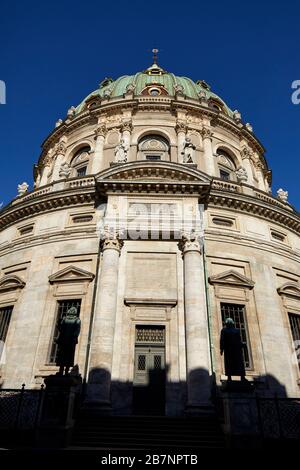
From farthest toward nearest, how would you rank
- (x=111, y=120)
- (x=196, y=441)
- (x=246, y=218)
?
(x=111, y=120), (x=246, y=218), (x=196, y=441)

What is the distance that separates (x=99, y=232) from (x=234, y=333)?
9706mm

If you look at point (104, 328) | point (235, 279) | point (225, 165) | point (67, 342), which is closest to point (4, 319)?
point (104, 328)

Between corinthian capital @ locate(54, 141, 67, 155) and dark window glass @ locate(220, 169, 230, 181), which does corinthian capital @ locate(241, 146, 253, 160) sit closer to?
dark window glass @ locate(220, 169, 230, 181)

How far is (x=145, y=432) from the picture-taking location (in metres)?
11.8

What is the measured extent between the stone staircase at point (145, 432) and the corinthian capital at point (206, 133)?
19816mm

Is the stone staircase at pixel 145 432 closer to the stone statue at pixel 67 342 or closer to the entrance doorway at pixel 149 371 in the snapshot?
the entrance doorway at pixel 149 371

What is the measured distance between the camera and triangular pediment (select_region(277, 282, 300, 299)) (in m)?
18.6

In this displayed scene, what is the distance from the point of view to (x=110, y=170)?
63.0 ft

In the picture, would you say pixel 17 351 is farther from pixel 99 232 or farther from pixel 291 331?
pixel 291 331

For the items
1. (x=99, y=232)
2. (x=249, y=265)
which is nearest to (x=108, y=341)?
(x=99, y=232)

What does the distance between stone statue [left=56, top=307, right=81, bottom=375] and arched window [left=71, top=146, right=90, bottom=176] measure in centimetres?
1589

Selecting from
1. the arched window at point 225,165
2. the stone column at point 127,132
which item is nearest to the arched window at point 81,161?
the stone column at point 127,132

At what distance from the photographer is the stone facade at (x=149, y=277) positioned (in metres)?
15.1

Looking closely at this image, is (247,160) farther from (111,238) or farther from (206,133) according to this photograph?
(111,238)
